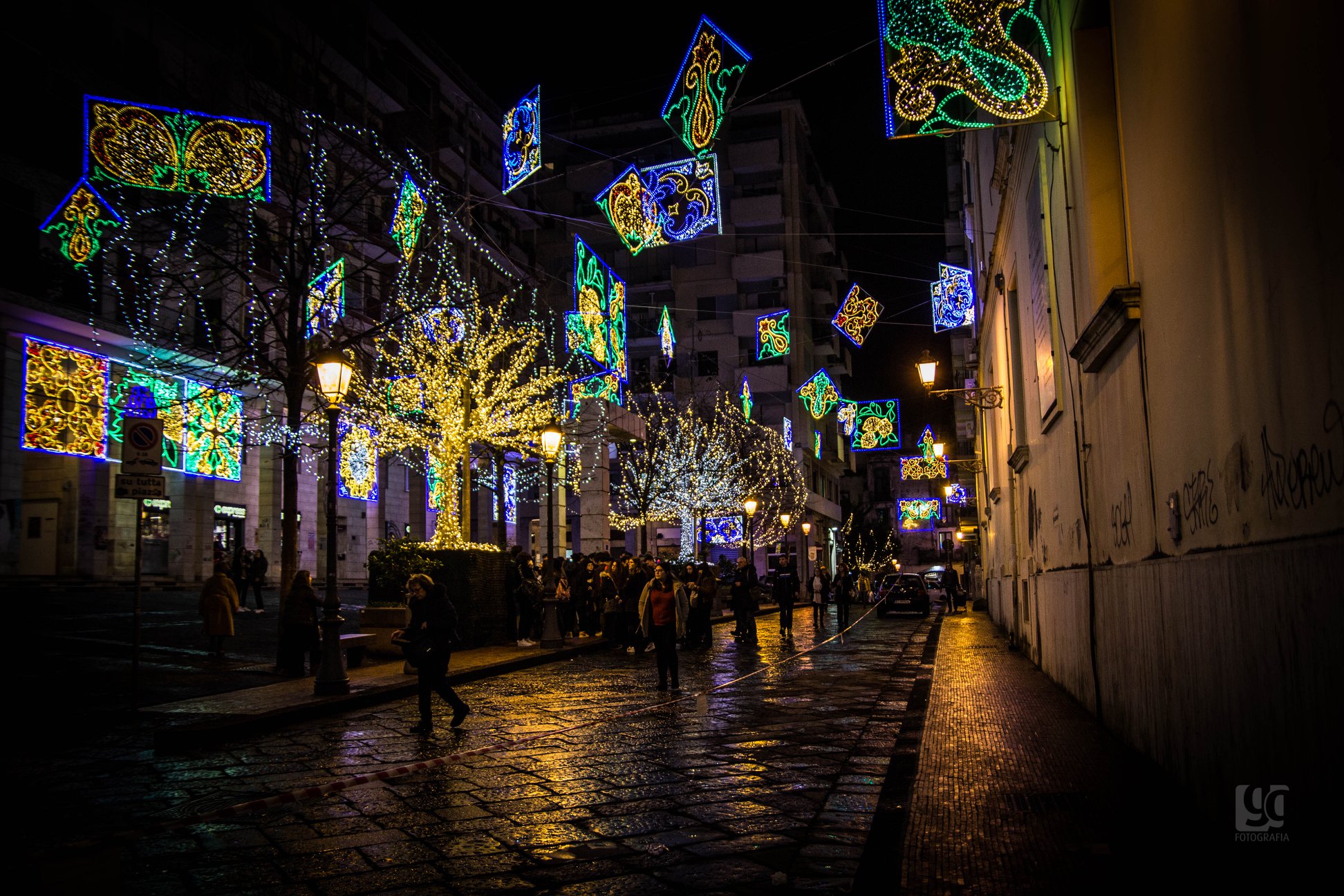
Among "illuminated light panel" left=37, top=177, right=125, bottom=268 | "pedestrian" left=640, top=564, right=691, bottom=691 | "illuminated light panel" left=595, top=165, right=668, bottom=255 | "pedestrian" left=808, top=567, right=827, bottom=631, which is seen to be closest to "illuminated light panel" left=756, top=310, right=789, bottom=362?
"pedestrian" left=808, top=567, right=827, bottom=631

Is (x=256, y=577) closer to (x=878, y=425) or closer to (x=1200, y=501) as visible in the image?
(x=878, y=425)

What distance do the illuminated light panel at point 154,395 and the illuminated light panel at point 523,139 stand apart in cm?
1494

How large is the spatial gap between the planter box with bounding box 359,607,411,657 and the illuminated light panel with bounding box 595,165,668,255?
25.0 feet

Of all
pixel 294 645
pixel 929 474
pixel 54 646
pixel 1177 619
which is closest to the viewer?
pixel 1177 619

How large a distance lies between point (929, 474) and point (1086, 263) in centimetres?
3380

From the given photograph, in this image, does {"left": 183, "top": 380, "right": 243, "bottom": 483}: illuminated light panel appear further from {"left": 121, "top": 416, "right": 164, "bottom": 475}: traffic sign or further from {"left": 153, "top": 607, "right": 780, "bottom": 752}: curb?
{"left": 121, "top": 416, "right": 164, "bottom": 475}: traffic sign

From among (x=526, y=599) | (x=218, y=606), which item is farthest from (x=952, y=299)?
(x=218, y=606)

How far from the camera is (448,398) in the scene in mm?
22094

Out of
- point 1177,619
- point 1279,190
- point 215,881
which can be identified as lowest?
point 215,881

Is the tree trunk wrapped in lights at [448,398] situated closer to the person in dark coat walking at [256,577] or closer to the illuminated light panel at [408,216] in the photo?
the illuminated light panel at [408,216]

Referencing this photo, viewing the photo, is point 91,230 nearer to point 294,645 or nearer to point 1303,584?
point 294,645

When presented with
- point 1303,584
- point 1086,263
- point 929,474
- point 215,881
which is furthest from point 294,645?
point 929,474

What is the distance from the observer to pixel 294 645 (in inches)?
570

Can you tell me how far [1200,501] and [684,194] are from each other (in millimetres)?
12724
